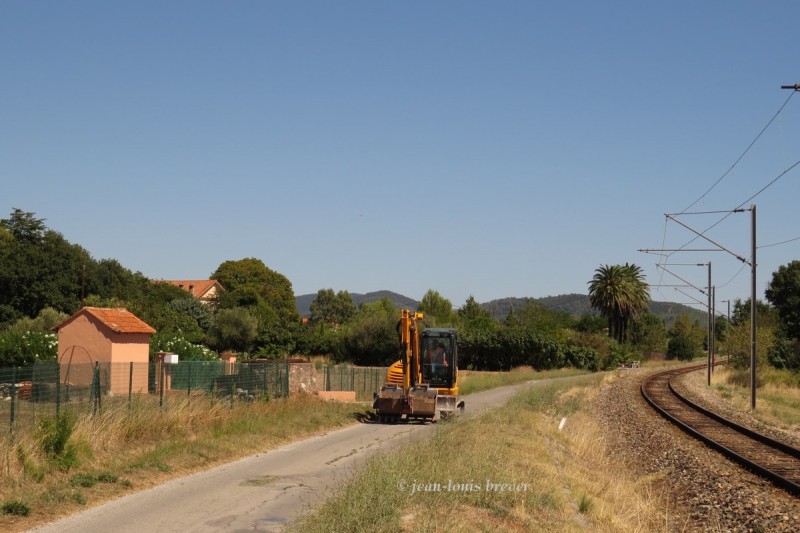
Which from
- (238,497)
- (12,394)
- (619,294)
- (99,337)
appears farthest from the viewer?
(619,294)

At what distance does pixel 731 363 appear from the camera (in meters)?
68.1

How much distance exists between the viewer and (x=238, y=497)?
46.8ft

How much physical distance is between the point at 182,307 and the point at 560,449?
81921 mm

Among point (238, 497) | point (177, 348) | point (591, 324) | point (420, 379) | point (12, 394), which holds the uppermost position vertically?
point (591, 324)

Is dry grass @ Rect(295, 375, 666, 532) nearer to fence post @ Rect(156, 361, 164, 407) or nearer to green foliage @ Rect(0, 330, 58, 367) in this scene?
fence post @ Rect(156, 361, 164, 407)

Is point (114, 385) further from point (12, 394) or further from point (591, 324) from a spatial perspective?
point (591, 324)

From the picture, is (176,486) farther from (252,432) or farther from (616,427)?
(616,427)

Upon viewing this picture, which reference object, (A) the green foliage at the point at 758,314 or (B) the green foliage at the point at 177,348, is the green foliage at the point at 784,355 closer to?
(A) the green foliage at the point at 758,314

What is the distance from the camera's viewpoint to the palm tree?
106 metres

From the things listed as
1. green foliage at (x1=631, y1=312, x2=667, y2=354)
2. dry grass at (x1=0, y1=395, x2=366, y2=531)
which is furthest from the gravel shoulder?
green foliage at (x1=631, y1=312, x2=667, y2=354)

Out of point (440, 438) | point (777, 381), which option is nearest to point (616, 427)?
point (440, 438)

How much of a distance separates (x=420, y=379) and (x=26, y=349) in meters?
19.9

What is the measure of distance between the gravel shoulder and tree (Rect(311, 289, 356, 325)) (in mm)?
155786

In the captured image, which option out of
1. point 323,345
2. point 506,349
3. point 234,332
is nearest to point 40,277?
point 234,332
